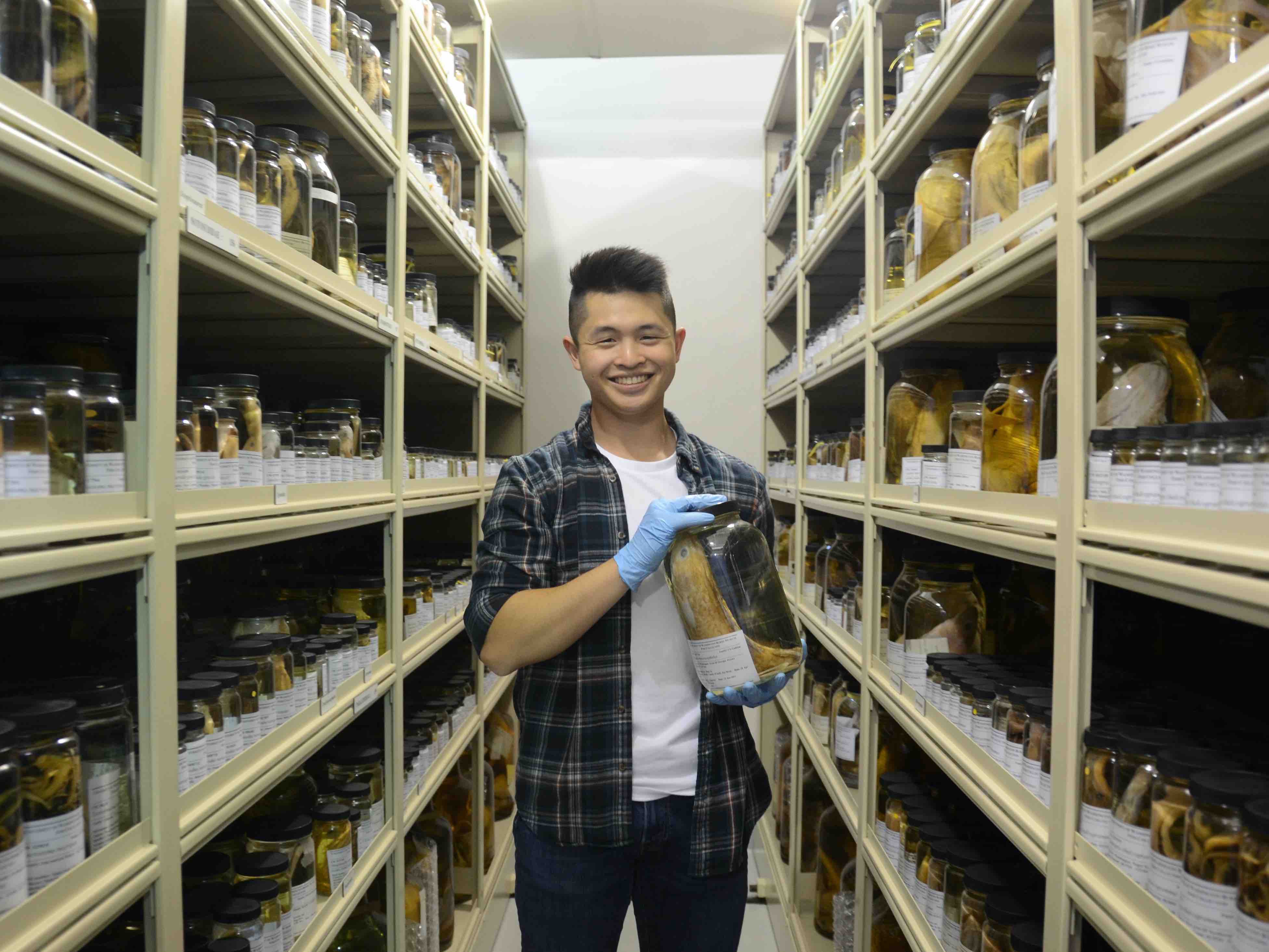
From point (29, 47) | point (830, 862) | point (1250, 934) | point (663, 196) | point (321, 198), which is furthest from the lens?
point (663, 196)

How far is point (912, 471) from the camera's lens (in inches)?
66.2

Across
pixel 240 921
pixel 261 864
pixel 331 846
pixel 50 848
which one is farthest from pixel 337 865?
pixel 50 848

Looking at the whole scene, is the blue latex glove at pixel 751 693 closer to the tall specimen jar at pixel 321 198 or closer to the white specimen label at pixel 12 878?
the white specimen label at pixel 12 878

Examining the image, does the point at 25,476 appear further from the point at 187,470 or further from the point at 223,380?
the point at 223,380

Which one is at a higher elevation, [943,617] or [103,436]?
[103,436]

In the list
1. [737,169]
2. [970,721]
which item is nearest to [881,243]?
[970,721]

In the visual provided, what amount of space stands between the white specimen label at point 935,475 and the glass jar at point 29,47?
55.5 inches

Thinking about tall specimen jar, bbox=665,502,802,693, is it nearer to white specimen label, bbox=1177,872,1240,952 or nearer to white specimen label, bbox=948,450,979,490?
white specimen label, bbox=948,450,979,490

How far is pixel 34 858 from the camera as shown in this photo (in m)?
0.84

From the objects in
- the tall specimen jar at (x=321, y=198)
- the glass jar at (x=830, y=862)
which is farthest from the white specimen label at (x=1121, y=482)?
the glass jar at (x=830, y=862)

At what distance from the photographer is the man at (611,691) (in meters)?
1.50

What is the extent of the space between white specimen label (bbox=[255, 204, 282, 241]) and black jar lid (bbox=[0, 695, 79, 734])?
30.3 inches

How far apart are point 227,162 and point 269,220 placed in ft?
0.40

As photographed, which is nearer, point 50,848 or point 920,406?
point 50,848
